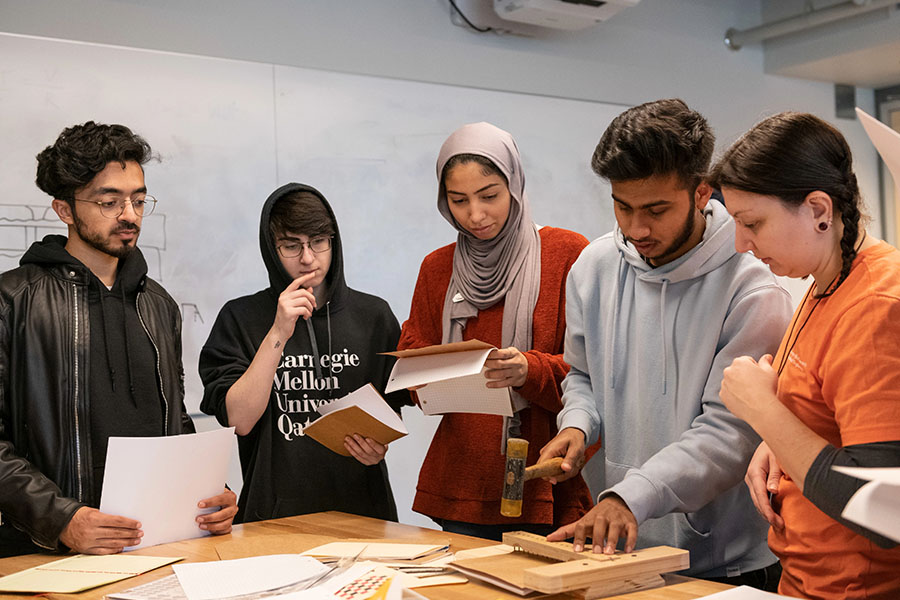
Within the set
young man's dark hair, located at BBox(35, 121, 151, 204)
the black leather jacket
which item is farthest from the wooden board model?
young man's dark hair, located at BBox(35, 121, 151, 204)

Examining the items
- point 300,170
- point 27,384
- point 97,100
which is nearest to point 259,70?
point 300,170

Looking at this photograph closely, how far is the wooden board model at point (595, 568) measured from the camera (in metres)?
1.45

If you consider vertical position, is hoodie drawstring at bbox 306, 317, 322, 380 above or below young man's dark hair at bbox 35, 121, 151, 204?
below

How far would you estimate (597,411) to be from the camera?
81.4 inches

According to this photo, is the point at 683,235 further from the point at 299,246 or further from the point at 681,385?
the point at 299,246

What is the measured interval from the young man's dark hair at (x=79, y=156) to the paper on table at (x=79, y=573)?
3.22 feet

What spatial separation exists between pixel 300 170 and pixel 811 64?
3.28 metres

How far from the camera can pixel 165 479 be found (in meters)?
1.99

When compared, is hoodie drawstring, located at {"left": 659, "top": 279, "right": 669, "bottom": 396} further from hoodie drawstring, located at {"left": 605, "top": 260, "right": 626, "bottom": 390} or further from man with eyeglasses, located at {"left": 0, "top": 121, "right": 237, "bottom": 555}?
man with eyeglasses, located at {"left": 0, "top": 121, "right": 237, "bottom": 555}

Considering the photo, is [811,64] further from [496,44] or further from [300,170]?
[300,170]

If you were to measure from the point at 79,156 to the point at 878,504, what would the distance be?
2068 millimetres

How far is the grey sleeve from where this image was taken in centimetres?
128

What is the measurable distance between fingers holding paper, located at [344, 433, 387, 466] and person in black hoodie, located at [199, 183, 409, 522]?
2 centimetres

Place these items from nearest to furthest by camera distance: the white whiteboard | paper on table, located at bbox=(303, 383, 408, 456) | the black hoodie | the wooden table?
the wooden table, paper on table, located at bbox=(303, 383, 408, 456), the black hoodie, the white whiteboard
